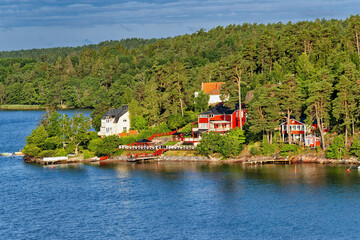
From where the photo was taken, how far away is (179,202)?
2719 inches

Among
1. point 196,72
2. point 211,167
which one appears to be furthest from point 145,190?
point 196,72

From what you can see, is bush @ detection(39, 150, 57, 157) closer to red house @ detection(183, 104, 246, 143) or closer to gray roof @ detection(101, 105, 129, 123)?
gray roof @ detection(101, 105, 129, 123)

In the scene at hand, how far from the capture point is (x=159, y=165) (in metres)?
92.7

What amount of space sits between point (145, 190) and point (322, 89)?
3434 centimetres

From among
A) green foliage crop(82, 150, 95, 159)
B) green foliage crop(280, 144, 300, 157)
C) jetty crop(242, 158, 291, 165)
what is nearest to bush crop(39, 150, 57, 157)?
green foliage crop(82, 150, 95, 159)

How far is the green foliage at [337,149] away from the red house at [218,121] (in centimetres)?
2117

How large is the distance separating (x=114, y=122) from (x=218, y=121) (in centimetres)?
2372

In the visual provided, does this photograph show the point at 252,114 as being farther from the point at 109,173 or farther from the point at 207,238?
the point at 207,238

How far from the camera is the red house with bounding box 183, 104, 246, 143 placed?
4065 inches

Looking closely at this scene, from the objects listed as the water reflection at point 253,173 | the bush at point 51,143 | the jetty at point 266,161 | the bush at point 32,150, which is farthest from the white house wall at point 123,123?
the jetty at point 266,161

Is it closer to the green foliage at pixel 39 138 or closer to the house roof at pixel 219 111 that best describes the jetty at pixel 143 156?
the house roof at pixel 219 111

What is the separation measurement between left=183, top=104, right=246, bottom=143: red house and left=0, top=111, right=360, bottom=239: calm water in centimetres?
1379

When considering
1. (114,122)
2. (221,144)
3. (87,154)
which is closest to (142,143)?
(87,154)

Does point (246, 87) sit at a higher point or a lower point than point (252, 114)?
higher
